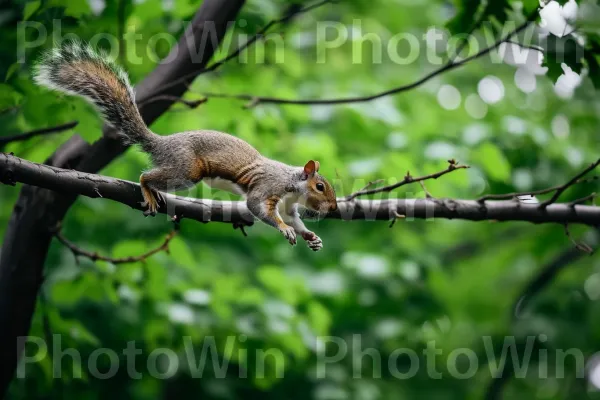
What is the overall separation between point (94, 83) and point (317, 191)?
112 centimetres

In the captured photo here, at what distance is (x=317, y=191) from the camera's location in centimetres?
320

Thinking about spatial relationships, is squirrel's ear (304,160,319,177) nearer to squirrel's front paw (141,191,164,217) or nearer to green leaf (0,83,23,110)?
squirrel's front paw (141,191,164,217)

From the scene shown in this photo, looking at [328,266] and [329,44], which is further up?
[329,44]

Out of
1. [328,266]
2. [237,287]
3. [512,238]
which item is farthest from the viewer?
[512,238]

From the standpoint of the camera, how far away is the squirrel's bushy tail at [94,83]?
2842mm

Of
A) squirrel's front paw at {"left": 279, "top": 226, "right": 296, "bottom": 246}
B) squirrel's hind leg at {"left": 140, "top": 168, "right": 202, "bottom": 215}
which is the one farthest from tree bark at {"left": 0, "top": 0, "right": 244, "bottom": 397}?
squirrel's front paw at {"left": 279, "top": 226, "right": 296, "bottom": 246}

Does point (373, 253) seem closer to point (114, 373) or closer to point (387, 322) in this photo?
point (387, 322)

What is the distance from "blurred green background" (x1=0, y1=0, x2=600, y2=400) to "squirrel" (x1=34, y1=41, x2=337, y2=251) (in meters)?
0.11

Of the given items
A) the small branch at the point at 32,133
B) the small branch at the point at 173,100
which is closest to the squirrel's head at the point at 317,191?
the small branch at the point at 173,100

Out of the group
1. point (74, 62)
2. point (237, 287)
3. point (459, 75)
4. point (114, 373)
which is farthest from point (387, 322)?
point (74, 62)

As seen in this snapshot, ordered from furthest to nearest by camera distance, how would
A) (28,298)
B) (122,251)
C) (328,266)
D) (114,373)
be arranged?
1. (328,266)
2. (114,373)
3. (122,251)
4. (28,298)

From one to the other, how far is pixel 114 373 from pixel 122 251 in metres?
1.62

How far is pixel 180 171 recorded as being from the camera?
2.80 m

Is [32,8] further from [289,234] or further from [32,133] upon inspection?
[289,234]
